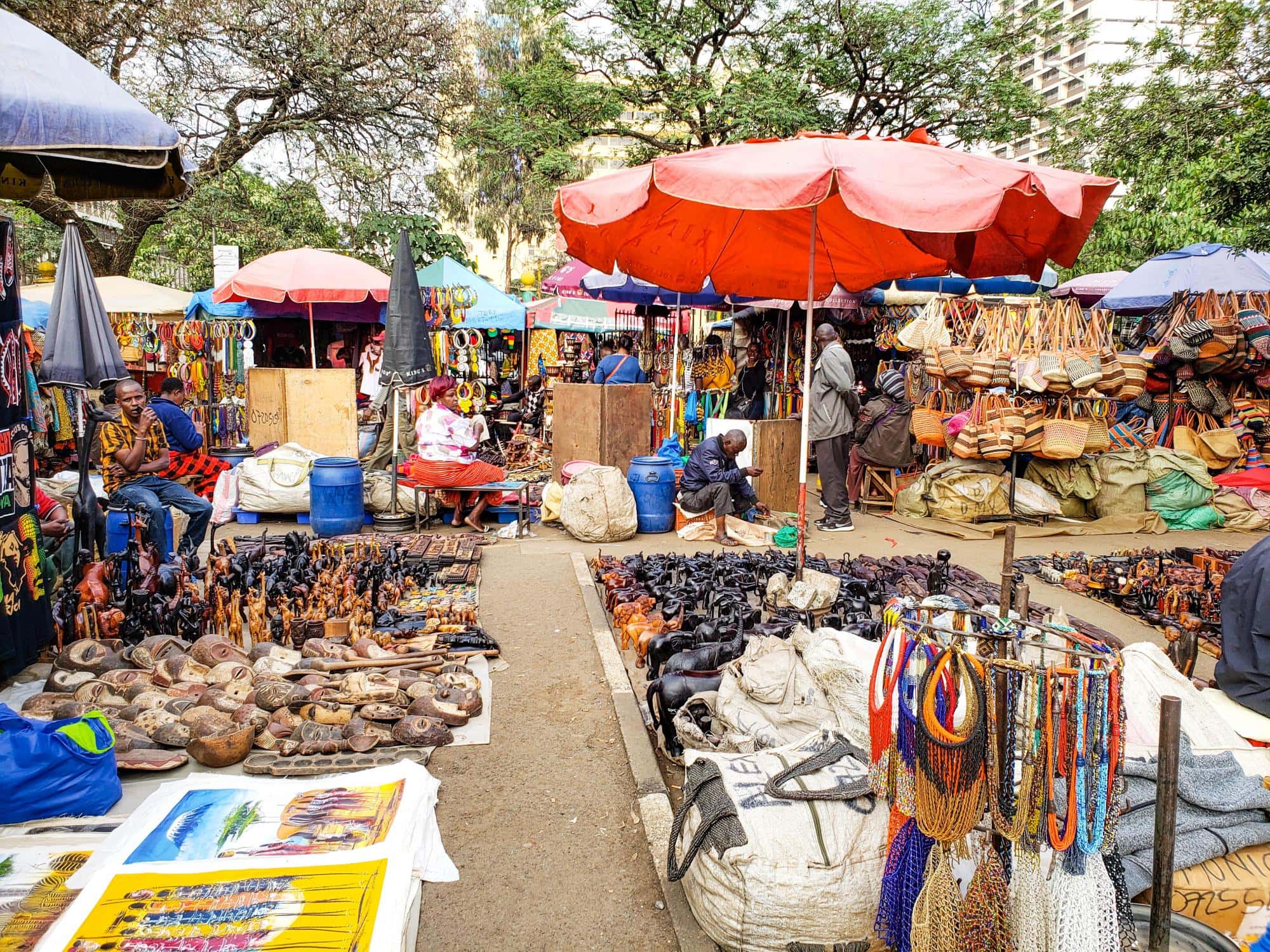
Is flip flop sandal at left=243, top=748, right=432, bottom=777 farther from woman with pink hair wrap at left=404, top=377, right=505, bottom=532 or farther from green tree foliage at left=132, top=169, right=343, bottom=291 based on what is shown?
green tree foliage at left=132, top=169, right=343, bottom=291

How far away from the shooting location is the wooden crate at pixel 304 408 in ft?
34.3

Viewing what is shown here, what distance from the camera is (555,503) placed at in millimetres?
9281

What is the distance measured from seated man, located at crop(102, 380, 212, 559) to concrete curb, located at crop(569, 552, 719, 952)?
10.9 feet

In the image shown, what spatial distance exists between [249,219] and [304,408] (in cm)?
923

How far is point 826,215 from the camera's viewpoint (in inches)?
242

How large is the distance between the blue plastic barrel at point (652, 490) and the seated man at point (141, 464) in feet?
13.8

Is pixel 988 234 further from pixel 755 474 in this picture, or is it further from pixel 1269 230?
pixel 755 474

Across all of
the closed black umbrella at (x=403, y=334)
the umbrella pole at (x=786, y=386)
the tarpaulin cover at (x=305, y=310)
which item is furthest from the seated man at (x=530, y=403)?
the closed black umbrella at (x=403, y=334)

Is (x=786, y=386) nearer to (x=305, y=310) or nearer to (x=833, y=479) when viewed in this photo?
(x=833, y=479)

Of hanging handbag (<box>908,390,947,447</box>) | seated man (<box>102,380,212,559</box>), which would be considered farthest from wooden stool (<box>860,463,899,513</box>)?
seated man (<box>102,380,212,559</box>)

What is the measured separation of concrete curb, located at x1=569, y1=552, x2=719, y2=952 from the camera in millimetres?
2850

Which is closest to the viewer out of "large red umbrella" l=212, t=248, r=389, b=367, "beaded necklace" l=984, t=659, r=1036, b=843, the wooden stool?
"beaded necklace" l=984, t=659, r=1036, b=843

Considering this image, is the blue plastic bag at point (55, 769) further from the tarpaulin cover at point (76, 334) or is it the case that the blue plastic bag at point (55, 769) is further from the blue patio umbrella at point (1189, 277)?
the blue patio umbrella at point (1189, 277)

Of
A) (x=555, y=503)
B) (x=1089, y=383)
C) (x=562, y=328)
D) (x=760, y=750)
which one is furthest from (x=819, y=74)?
(x=760, y=750)
